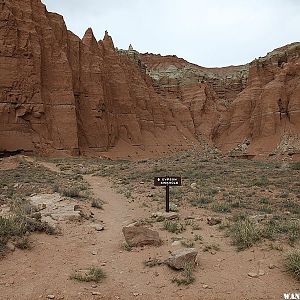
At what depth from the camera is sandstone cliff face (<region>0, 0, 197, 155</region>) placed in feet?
135

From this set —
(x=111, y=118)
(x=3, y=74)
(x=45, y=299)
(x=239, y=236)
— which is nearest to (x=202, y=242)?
(x=239, y=236)

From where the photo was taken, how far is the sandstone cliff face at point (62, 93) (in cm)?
4100

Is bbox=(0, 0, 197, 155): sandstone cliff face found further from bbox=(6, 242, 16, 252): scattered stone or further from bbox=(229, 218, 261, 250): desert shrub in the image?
bbox=(229, 218, 261, 250): desert shrub

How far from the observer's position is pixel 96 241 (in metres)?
8.37

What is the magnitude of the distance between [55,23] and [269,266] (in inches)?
1934

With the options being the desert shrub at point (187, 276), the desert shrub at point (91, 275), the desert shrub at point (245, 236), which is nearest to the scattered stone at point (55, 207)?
the desert shrub at point (91, 275)

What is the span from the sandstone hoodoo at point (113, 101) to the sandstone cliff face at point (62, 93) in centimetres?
12

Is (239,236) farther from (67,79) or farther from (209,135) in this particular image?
(209,135)

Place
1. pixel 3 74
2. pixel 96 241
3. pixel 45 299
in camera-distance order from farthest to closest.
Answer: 1. pixel 3 74
2. pixel 96 241
3. pixel 45 299

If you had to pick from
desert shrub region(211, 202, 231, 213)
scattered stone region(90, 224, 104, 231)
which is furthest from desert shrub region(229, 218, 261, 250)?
scattered stone region(90, 224, 104, 231)

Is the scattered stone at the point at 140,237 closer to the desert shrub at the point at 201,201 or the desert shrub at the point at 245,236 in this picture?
the desert shrub at the point at 245,236

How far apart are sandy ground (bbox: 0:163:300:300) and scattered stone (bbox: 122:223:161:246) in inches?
8.2

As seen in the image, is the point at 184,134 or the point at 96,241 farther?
the point at 184,134

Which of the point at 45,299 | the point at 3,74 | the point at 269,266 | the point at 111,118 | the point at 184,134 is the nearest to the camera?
the point at 45,299
